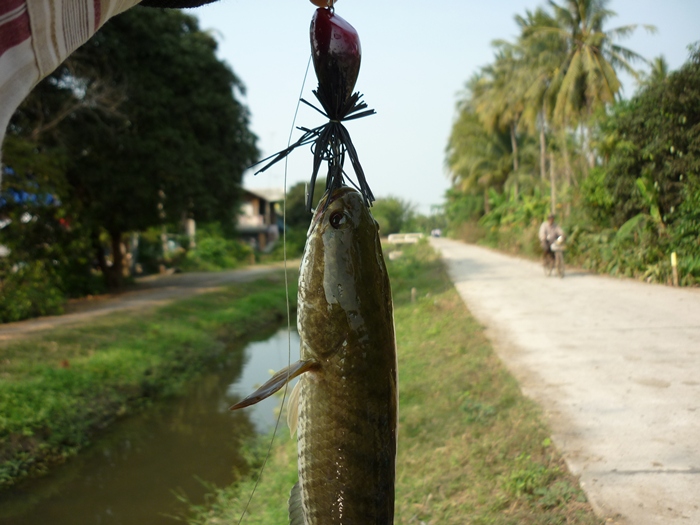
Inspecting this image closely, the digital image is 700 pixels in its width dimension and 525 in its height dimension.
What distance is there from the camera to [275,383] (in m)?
1.12

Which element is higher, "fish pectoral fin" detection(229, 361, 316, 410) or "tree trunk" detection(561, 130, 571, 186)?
"tree trunk" detection(561, 130, 571, 186)

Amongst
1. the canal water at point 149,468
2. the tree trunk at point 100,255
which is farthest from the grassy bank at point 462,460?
the tree trunk at point 100,255

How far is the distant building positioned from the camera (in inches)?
2126

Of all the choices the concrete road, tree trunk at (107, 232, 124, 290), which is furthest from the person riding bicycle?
tree trunk at (107, 232, 124, 290)

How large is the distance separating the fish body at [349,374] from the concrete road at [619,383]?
2.83 m

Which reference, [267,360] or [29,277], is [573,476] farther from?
[29,277]

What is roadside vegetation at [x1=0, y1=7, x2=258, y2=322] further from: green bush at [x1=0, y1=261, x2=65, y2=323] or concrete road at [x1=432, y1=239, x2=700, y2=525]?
concrete road at [x1=432, y1=239, x2=700, y2=525]

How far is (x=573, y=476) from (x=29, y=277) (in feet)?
41.8

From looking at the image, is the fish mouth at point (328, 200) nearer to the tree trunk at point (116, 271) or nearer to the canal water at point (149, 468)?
the canal water at point (149, 468)

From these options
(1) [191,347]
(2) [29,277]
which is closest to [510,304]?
(1) [191,347]

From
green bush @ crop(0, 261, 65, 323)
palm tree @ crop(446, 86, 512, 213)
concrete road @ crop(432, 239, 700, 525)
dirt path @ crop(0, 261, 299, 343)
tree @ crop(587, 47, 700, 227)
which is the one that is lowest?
concrete road @ crop(432, 239, 700, 525)

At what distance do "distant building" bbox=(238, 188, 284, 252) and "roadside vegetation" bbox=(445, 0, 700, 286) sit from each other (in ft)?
53.4

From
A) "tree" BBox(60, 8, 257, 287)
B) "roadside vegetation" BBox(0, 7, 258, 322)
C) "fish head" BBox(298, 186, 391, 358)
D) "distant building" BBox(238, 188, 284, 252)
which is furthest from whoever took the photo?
"distant building" BBox(238, 188, 284, 252)

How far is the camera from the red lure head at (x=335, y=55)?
1.32m
